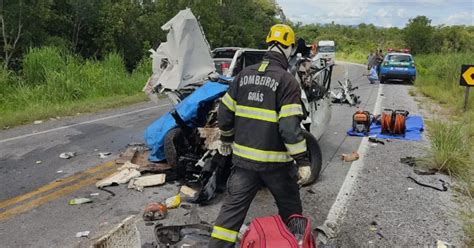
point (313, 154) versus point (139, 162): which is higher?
point (313, 154)

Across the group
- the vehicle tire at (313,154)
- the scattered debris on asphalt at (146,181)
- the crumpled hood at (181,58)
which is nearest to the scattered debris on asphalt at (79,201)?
the scattered debris on asphalt at (146,181)

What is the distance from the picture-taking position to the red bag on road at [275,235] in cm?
290

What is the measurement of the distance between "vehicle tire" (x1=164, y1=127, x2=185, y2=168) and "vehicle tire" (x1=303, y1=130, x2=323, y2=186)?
1654 millimetres

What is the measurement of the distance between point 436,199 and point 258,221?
3287mm

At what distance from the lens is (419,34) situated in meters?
48.1

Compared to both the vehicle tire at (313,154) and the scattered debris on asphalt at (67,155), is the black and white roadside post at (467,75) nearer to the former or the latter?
the vehicle tire at (313,154)

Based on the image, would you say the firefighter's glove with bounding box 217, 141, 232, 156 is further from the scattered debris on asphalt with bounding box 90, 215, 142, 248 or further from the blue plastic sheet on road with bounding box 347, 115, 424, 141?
the blue plastic sheet on road with bounding box 347, 115, 424, 141

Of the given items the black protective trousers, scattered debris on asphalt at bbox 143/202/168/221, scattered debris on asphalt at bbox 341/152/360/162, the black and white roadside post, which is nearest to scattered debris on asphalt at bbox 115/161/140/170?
scattered debris on asphalt at bbox 143/202/168/221

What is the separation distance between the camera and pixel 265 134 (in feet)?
11.1

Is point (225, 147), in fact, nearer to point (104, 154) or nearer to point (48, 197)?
point (48, 197)

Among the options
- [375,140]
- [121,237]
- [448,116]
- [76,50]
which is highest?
[76,50]

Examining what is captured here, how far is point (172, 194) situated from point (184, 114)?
43.4 inches

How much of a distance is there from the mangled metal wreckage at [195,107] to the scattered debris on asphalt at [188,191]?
0.15 metres

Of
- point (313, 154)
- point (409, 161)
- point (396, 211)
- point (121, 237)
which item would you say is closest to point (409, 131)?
point (409, 161)
